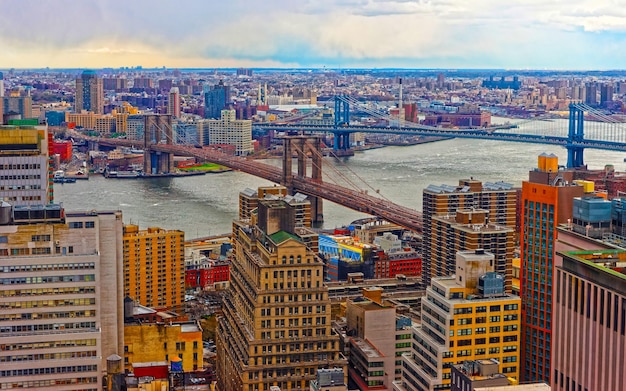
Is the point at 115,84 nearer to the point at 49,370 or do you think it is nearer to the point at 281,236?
the point at 281,236

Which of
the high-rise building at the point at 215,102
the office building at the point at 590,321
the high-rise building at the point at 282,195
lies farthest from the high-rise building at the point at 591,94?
the office building at the point at 590,321

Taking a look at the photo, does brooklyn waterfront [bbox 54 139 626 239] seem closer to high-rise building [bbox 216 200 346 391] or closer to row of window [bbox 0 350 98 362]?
high-rise building [bbox 216 200 346 391]

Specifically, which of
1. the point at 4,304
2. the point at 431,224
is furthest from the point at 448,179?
the point at 4,304

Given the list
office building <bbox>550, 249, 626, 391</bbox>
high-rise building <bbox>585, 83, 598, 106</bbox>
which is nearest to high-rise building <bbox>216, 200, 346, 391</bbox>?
office building <bbox>550, 249, 626, 391</bbox>

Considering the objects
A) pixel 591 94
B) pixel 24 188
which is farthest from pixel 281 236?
pixel 591 94

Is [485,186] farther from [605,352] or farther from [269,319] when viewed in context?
[605,352]
